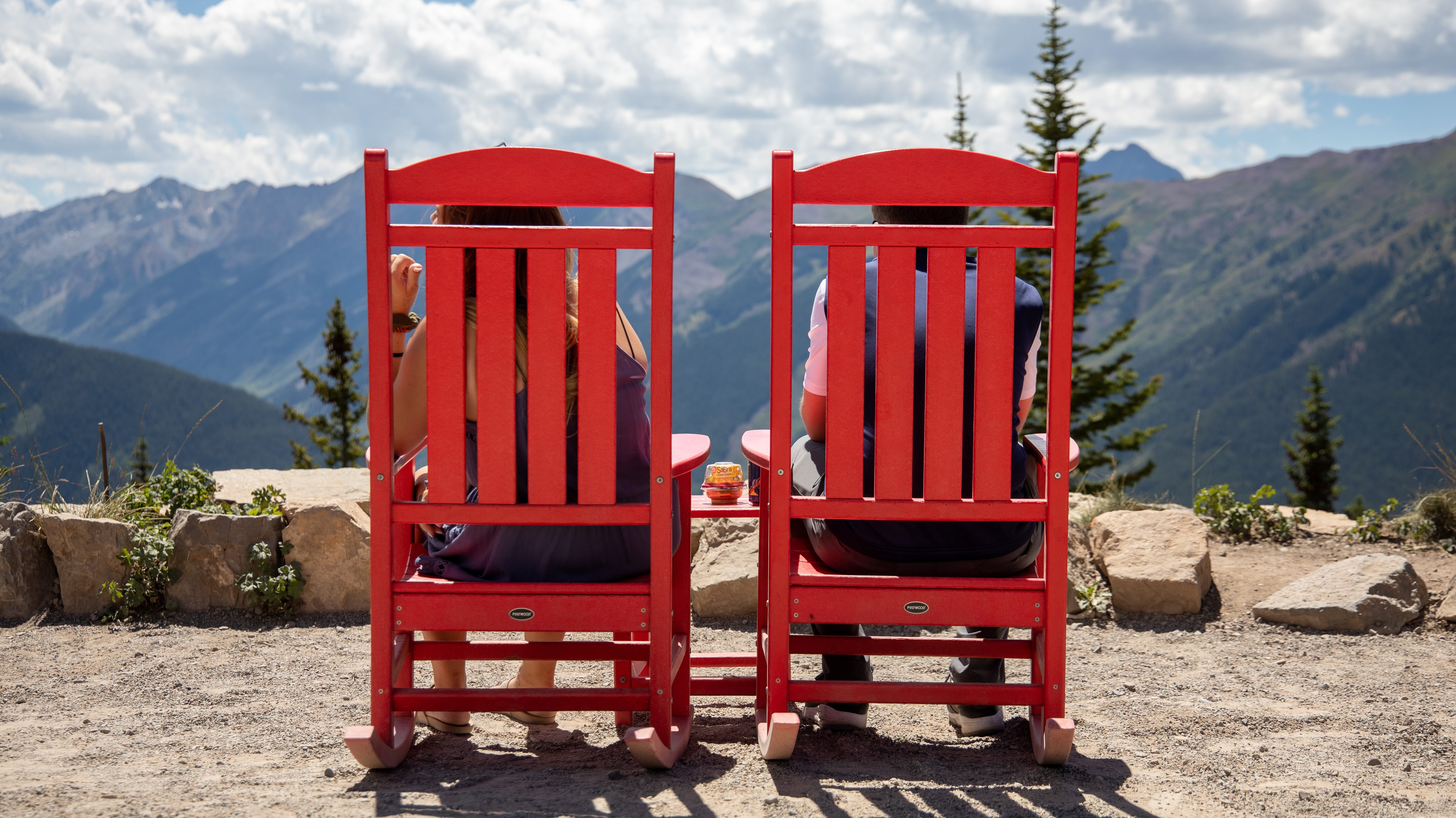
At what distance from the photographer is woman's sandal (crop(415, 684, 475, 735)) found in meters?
2.56

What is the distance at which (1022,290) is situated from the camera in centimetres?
234

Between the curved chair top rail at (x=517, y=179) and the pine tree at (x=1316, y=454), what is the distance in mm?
38913

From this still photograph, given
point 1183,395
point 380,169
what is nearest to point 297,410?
point 380,169

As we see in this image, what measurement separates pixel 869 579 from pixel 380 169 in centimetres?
133

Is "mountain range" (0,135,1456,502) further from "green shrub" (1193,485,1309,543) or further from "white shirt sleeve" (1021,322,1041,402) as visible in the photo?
"white shirt sleeve" (1021,322,1041,402)

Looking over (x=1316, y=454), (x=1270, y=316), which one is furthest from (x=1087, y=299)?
(x=1270, y=316)

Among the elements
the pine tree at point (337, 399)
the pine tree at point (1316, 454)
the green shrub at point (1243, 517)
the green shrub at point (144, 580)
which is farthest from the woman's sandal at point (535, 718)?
the pine tree at point (1316, 454)

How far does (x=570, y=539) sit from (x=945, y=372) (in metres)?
0.89

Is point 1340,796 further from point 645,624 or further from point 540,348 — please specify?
point 540,348

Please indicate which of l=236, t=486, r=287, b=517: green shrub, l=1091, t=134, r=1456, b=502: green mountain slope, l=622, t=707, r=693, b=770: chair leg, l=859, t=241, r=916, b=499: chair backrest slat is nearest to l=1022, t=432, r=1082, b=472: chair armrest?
l=859, t=241, r=916, b=499: chair backrest slat

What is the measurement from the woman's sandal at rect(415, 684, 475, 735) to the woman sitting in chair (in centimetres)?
25

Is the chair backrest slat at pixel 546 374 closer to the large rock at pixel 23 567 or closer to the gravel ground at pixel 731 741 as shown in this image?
the gravel ground at pixel 731 741

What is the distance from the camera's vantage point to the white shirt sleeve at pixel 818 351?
88.8 inches

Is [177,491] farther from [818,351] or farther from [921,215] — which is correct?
[921,215]
